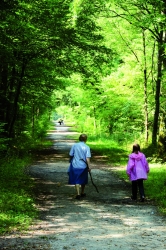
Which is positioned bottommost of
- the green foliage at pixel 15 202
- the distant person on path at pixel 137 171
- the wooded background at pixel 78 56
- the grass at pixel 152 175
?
the grass at pixel 152 175

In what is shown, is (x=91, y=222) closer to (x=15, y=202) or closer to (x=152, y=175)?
(x=15, y=202)

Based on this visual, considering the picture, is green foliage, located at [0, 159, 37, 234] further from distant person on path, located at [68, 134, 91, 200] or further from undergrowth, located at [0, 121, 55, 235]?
distant person on path, located at [68, 134, 91, 200]

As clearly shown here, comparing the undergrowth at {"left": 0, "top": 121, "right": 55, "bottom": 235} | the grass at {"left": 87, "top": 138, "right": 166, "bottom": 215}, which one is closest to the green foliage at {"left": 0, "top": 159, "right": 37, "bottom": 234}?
the undergrowth at {"left": 0, "top": 121, "right": 55, "bottom": 235}

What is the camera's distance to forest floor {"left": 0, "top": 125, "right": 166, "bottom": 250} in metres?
6.04

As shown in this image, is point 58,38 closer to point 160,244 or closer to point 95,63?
point 95,63

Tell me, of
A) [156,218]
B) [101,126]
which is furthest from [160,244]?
[101,126]

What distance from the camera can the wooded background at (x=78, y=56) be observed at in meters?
12.4

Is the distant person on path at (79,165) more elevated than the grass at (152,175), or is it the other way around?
the distant person on path at (79,165)

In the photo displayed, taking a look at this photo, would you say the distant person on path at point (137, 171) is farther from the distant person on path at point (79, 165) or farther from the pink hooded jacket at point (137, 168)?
the distant person on path at point (79, 165)

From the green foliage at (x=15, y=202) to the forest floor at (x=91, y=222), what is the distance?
25 centimetres

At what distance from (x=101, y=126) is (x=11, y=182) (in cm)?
2681

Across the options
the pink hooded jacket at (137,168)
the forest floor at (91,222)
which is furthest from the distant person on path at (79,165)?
the pink hooded jacket at (137,168)

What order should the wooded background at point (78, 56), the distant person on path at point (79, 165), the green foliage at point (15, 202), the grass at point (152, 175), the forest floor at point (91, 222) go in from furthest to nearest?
1. the wooded background at point (78, 56)
2. the grass at point (152, 175)
3. the distant person on path at point (79, 165)
4. the green foliage at point (15, 202)
5. the forest floor at point (91, 222)

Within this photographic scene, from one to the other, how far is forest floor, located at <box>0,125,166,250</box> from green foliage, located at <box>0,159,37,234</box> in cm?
25
